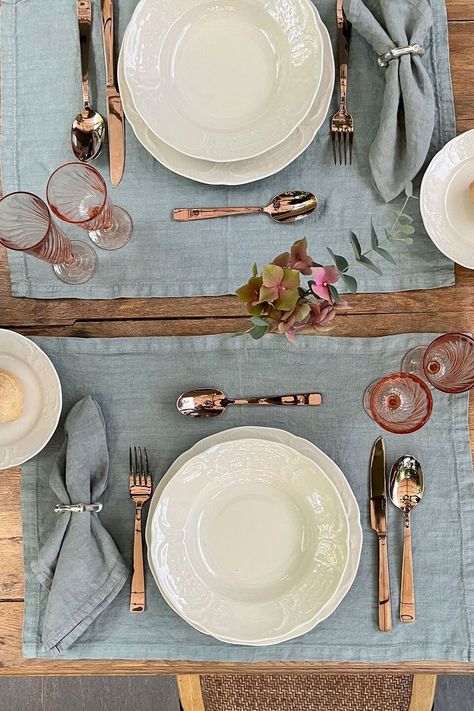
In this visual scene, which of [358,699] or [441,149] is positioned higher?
[441,149]

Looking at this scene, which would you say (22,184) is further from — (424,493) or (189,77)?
(424,493)

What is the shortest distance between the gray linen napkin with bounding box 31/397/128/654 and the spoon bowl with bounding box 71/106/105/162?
0.34 metres

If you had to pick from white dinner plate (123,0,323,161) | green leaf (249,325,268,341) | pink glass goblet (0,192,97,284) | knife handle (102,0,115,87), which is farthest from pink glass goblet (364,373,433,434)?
knife handle (102,0,115,87)

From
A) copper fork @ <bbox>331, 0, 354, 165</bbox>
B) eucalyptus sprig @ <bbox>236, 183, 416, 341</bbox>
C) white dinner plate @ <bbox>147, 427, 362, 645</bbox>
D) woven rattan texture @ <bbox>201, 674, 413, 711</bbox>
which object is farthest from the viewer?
woven rattan texture @ <bbox>201, 674, 413, 711</bbox>

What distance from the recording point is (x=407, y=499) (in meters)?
0.88

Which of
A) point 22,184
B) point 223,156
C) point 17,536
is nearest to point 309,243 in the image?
point 223,156

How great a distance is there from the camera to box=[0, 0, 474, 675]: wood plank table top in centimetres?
88

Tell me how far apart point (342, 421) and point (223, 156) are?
0.39 m

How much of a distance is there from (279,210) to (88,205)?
0.26 metres

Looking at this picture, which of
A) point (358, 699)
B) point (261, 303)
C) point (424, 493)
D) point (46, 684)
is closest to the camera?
point (261, 303)

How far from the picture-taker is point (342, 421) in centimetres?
90

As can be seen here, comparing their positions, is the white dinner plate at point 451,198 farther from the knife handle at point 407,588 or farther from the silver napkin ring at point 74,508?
the silver napkin ring at point 74,508

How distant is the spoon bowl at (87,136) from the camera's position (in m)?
0.93

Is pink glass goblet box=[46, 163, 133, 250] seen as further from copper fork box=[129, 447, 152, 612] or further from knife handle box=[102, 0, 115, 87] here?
copper fork box=[129, 447, 152, 612]
